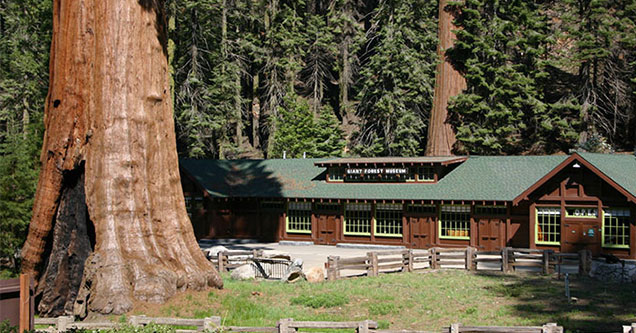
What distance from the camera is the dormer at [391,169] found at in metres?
37.3

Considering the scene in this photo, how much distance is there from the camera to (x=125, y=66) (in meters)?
17.7

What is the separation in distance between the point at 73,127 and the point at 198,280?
5.32 metres

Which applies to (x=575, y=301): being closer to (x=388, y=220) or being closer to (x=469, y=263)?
(x=469, y=263)

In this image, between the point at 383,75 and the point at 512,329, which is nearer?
the point at 512,329

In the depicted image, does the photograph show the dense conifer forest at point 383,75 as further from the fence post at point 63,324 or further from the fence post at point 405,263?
the fence post at point 63,324

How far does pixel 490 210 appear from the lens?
3491 cm

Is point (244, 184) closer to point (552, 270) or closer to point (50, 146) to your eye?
point (552, 270)

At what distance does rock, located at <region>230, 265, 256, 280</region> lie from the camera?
79.4ft

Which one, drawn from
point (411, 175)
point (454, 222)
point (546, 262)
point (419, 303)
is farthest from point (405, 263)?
point (411, 175)

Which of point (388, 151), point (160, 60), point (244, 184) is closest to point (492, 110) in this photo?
point (388, 151)

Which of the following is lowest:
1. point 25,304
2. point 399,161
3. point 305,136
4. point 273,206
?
point 25,304

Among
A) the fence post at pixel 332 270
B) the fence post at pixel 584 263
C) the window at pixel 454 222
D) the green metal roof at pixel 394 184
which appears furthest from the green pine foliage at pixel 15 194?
the window at pixel 454 222

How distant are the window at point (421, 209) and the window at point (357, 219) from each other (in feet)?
8.15

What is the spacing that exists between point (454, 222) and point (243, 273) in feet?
50.0
